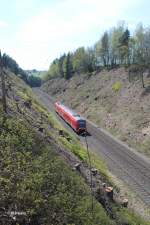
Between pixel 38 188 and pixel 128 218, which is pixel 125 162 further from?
pixel 38 188

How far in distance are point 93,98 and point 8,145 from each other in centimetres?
5558

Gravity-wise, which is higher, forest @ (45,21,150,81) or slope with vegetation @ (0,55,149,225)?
forest @ (45,21,150,81)

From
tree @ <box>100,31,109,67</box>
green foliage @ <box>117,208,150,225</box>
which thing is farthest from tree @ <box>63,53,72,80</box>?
green foliage @ <box>117,208,150,225</box>

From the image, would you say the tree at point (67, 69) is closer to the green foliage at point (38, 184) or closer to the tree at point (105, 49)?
the tree at point (105, 49)

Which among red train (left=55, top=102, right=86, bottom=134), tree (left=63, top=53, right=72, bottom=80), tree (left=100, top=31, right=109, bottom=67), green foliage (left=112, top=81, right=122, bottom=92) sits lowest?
red train (left=55, top=102, right=86, bottom=134)

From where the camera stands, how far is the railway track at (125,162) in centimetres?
2996

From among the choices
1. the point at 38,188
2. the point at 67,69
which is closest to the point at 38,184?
the point at 38,188

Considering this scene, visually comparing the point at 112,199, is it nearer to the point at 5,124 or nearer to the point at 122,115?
the point at 5,124

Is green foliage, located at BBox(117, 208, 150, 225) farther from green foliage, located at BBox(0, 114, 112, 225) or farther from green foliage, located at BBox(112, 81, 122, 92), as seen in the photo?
green foliage, located at BBox(112, 81, 122, 92)

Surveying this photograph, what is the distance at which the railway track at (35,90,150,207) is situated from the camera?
1180 inches

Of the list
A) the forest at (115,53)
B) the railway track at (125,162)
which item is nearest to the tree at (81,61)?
the forest at (115,53)

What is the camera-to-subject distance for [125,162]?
36625mm

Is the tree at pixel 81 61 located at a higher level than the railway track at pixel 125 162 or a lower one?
higher

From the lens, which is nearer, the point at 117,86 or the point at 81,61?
the point at 117,86
